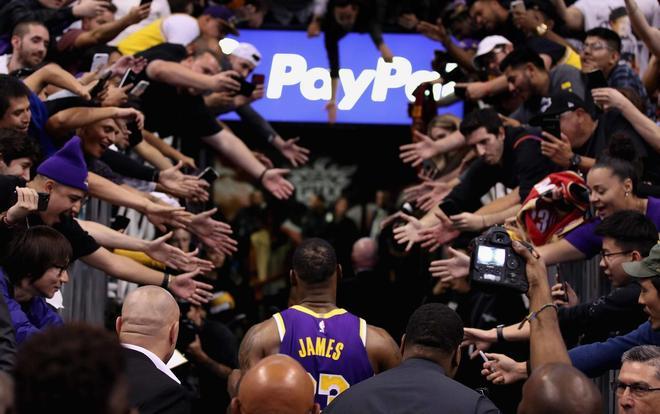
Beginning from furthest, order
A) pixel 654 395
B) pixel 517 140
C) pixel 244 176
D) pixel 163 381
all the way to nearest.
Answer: pixel 244 176
pixel 517 140
pixel 654 395
pixel 163 381

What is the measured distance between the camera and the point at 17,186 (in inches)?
217

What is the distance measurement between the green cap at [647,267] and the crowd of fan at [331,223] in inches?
0.4

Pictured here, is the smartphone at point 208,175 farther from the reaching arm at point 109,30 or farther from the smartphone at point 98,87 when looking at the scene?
the reaching arm at point 109,30

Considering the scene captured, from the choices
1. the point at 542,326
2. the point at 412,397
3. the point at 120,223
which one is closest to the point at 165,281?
the point at 120,223

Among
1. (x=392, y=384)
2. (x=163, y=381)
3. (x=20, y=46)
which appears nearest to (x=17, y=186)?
(x=163, y=381)

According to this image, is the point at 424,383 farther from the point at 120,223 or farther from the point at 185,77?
the point at 185,77

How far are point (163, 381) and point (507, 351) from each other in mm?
3405

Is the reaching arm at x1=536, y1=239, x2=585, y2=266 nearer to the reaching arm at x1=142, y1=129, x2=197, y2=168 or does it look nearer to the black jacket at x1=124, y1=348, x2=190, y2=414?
the black jacket at x1=124, y1=348, x2=190, y2=414

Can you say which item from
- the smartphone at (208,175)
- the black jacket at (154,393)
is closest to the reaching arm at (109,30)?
the smartphone at (208,175)

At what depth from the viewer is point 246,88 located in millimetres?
9164

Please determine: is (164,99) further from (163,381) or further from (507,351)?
(163,381)

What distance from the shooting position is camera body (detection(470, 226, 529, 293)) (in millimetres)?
5121

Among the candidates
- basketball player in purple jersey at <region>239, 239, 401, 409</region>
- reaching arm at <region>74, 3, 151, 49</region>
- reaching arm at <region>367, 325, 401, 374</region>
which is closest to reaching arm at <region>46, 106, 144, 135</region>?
reaching arm at <region>74, 3, 151, 49</region>

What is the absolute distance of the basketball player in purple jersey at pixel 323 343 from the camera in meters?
5.55
